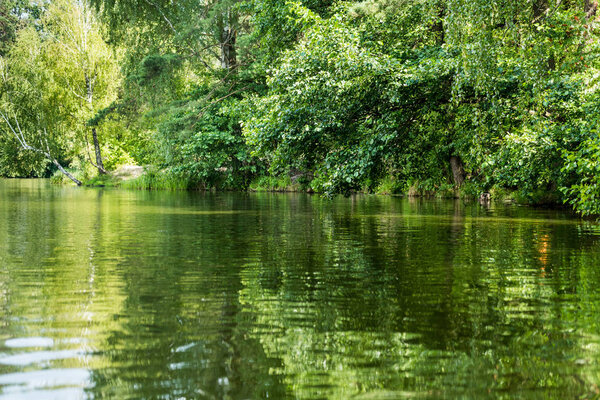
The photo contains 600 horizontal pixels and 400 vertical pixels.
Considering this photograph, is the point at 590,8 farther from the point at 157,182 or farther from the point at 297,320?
the point at 157,182

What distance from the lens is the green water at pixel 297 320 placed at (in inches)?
137

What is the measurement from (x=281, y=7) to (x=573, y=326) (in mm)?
20160

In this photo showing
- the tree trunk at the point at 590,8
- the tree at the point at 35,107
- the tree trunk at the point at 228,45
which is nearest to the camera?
the tree trunk at the point at 590,8

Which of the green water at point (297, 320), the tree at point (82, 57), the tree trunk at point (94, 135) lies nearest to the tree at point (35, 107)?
the tree at point (82, 57)

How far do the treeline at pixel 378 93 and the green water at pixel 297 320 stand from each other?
4.96 m

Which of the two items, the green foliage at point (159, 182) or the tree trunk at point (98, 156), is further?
the tree trunk at point (98, 156)

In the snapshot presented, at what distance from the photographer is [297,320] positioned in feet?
16.2

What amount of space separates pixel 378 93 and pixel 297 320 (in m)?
12.4

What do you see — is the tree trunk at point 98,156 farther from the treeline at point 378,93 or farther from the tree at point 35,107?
the treeline at point 378,93

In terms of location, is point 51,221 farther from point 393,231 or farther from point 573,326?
point 573,326

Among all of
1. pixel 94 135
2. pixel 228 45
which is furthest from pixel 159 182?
pixel 228 45

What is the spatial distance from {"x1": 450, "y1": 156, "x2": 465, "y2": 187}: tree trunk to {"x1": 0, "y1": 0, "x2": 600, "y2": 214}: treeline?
0.30 ft

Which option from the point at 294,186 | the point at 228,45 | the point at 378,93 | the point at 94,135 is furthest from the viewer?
the point at 94,135

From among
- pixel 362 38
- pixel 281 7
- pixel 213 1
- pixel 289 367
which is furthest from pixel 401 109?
pixel 213 1
